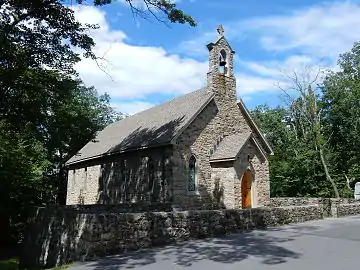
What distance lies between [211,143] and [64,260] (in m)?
12.3

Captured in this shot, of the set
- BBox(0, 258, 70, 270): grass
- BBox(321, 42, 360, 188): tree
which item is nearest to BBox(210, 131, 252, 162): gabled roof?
BBox(0, 258, 70, 270): grass

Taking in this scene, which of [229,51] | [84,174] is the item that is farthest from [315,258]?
[84,174]

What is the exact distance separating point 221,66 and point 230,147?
5834 mm

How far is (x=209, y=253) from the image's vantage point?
10070mm

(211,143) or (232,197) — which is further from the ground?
(211,143)

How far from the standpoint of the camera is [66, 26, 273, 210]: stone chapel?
66.6 feet

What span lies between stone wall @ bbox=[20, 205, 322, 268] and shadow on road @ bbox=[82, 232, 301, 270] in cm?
Answer: 51

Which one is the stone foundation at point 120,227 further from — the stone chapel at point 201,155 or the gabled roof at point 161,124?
the gabled roof at point 161,124

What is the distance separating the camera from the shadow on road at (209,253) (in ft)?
29.9

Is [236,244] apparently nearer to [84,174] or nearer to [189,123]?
[189,123]

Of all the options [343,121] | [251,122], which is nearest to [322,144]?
[343,121]

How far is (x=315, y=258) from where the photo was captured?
364 inches

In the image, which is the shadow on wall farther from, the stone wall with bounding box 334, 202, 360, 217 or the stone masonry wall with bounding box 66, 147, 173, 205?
the stone wall with bounding box 334, 202, 360, 217

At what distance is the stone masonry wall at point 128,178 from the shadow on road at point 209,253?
8.31m
